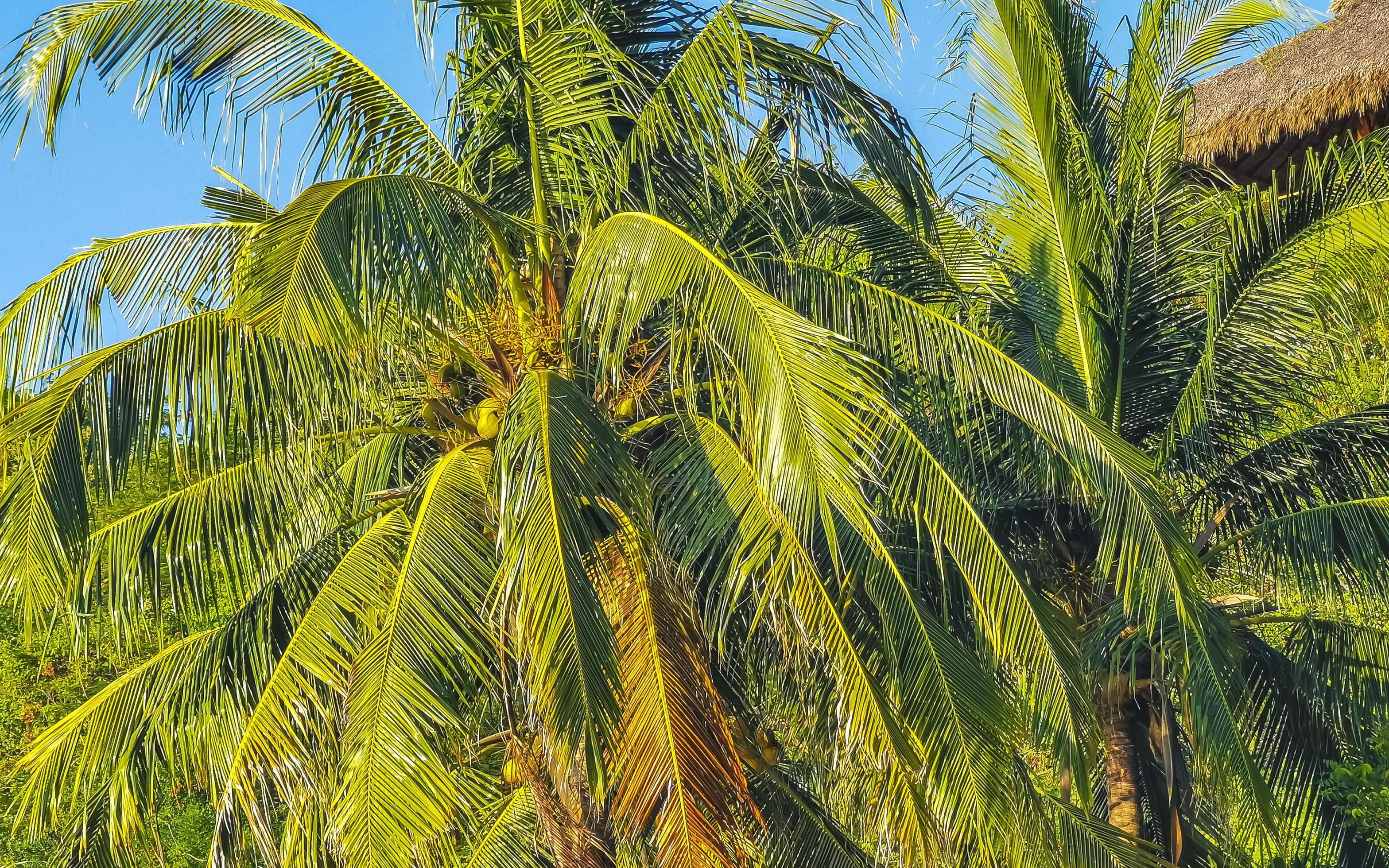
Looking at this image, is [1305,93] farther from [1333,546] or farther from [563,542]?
[563,542]

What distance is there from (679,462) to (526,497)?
3.15ft

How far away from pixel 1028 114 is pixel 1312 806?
183 inches

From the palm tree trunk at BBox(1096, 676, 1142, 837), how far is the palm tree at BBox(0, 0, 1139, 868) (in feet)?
3.46

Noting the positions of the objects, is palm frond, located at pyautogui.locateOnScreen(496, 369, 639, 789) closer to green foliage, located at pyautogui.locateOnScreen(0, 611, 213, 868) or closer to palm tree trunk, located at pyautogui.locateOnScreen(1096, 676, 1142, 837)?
palm tree trunk, located at pyautogui.locateOnScreen(1096, 676, 1142, 837)

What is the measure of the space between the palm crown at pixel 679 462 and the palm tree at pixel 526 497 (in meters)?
0.02

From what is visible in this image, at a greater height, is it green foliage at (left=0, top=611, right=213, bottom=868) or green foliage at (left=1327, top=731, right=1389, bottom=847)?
green foliage at (left=1327, top=731, right=1389, bottom=847)

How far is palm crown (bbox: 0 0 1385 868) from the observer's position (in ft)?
16.8

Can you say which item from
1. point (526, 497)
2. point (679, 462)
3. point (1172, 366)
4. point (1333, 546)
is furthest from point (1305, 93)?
point (526, 497)

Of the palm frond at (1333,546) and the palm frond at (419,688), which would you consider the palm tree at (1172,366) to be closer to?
the palm frond at (1333,546)

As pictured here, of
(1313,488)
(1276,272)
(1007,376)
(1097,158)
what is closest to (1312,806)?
(1313,488)

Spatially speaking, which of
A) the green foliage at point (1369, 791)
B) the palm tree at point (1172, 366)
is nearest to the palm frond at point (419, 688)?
the palm tree at point (1172, 366)

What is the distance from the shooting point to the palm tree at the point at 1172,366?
7707 mm

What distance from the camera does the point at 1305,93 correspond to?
1410cm

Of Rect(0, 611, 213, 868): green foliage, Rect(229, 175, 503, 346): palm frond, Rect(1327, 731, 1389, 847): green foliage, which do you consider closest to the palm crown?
Rect(229, 175, 503, 346): palm frond
